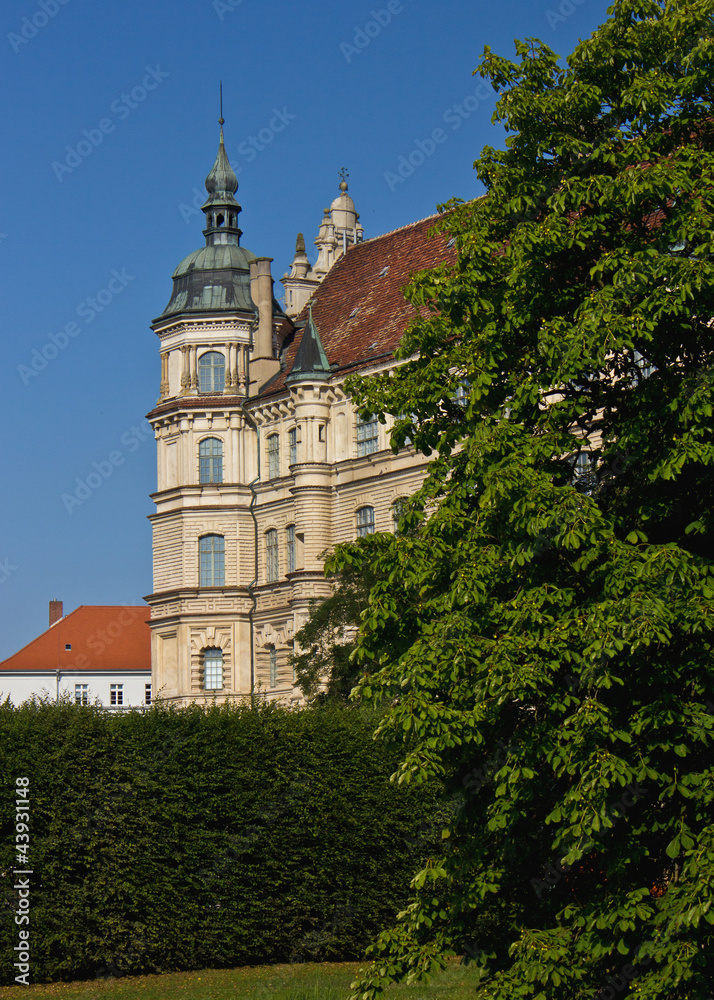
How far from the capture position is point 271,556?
206 feet

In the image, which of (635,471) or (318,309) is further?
(318,309)

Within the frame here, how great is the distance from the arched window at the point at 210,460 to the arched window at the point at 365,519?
359 inches

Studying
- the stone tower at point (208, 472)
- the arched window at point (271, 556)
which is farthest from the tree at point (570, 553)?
the stone tower at point (208, 472)

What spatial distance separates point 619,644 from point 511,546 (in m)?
2.11

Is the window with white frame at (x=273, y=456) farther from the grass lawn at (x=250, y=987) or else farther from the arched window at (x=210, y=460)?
the grass lawn at (x=250, y=987)

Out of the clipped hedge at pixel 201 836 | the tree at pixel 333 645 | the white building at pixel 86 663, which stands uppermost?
the white building at pixel 86 663

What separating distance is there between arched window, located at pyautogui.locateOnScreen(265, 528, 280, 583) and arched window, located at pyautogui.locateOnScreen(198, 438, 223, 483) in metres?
4.01

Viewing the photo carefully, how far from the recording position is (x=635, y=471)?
16.8 m

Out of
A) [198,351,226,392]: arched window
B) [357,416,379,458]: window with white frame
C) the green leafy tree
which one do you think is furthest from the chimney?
the green leafy tree

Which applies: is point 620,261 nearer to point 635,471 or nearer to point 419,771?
point 635,471

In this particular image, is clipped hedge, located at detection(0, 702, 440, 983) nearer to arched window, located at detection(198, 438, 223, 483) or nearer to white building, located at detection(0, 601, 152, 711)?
arched window, located at detection(198, 438, 223, 483)

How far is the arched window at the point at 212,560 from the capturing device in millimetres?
63844

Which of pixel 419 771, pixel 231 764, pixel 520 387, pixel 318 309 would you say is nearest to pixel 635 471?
pixel 520 387

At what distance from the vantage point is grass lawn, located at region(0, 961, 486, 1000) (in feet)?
73.3
